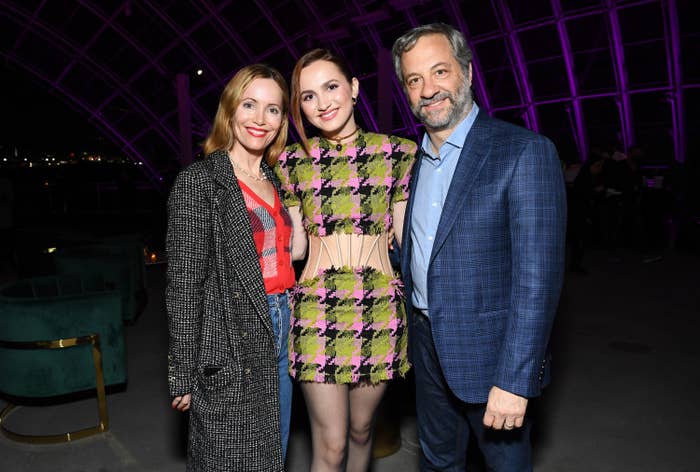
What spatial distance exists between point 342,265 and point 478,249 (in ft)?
2.31

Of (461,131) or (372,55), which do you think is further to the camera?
(372,55)

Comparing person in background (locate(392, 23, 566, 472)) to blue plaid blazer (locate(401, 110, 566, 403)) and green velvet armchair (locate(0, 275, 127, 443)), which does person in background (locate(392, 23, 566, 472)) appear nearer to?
blue plaid blazer (locate(401, 110, 566, 403))

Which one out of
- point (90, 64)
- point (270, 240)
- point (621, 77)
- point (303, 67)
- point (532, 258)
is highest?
point (90, 64)

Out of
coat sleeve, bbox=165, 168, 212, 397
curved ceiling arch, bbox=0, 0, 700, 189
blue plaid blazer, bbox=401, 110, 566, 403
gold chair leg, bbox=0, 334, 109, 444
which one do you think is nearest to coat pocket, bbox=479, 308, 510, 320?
blue plaid blazer, bbox=401, 110, 566, 403

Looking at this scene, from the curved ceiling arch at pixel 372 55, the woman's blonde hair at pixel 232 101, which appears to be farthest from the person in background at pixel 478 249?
the curved ceiling arch at pixel 372 55

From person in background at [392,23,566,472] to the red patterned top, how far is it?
574 millimetres

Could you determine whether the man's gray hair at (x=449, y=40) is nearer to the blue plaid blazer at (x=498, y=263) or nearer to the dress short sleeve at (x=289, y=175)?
the blue plaid blazer at (x=498, y=263)

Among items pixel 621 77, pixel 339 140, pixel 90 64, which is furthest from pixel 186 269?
pixel 90 64

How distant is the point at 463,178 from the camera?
1.99 metres

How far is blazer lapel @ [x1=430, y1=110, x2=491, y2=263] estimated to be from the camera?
77.8 inches

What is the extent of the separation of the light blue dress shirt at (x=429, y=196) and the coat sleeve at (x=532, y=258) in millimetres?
343

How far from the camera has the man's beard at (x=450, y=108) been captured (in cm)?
215

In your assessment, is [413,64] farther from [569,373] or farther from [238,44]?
[238,44]

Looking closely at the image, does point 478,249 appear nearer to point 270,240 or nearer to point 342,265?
point 342,265
